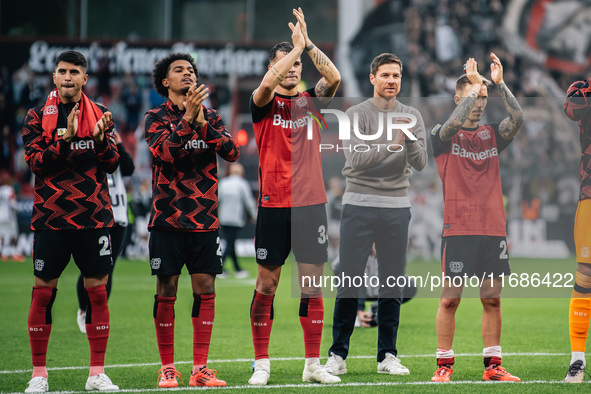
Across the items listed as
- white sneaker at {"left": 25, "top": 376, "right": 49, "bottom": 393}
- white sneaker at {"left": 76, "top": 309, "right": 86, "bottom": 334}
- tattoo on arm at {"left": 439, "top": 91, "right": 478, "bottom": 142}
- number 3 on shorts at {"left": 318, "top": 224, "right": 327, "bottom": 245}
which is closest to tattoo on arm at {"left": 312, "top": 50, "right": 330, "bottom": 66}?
tattoo on arm at {"left": 439, "top": 91, "right": 478, "bottom": 142}

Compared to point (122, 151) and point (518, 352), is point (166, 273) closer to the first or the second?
point (122, 151)

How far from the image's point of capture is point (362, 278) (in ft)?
19.2

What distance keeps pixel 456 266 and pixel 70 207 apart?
2.70 metres

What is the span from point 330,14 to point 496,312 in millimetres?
22485

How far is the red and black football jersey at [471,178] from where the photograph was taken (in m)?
5.71

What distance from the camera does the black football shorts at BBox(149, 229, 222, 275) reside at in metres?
5.45

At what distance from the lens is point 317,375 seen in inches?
218

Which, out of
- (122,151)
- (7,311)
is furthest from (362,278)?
(7,311)

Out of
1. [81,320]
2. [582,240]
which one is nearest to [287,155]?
[582,240]

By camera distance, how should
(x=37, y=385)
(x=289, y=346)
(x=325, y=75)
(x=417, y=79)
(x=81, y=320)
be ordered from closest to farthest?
(x=37, y=385), (x=325, y=75), (x=289, y=346), (x=81, y=320), (x=417, y=79)

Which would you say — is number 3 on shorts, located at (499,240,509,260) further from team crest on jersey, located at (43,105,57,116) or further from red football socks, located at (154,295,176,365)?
team crest on jersey, located at (43,105,57,116)

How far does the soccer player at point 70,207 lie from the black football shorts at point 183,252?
0.33 metres

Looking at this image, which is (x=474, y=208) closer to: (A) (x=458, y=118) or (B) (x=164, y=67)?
(A) (x=458, y=118)

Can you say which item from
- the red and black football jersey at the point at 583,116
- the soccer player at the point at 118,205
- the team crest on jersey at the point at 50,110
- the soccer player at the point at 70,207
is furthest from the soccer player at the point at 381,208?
the soccer player at the point at 118,205
